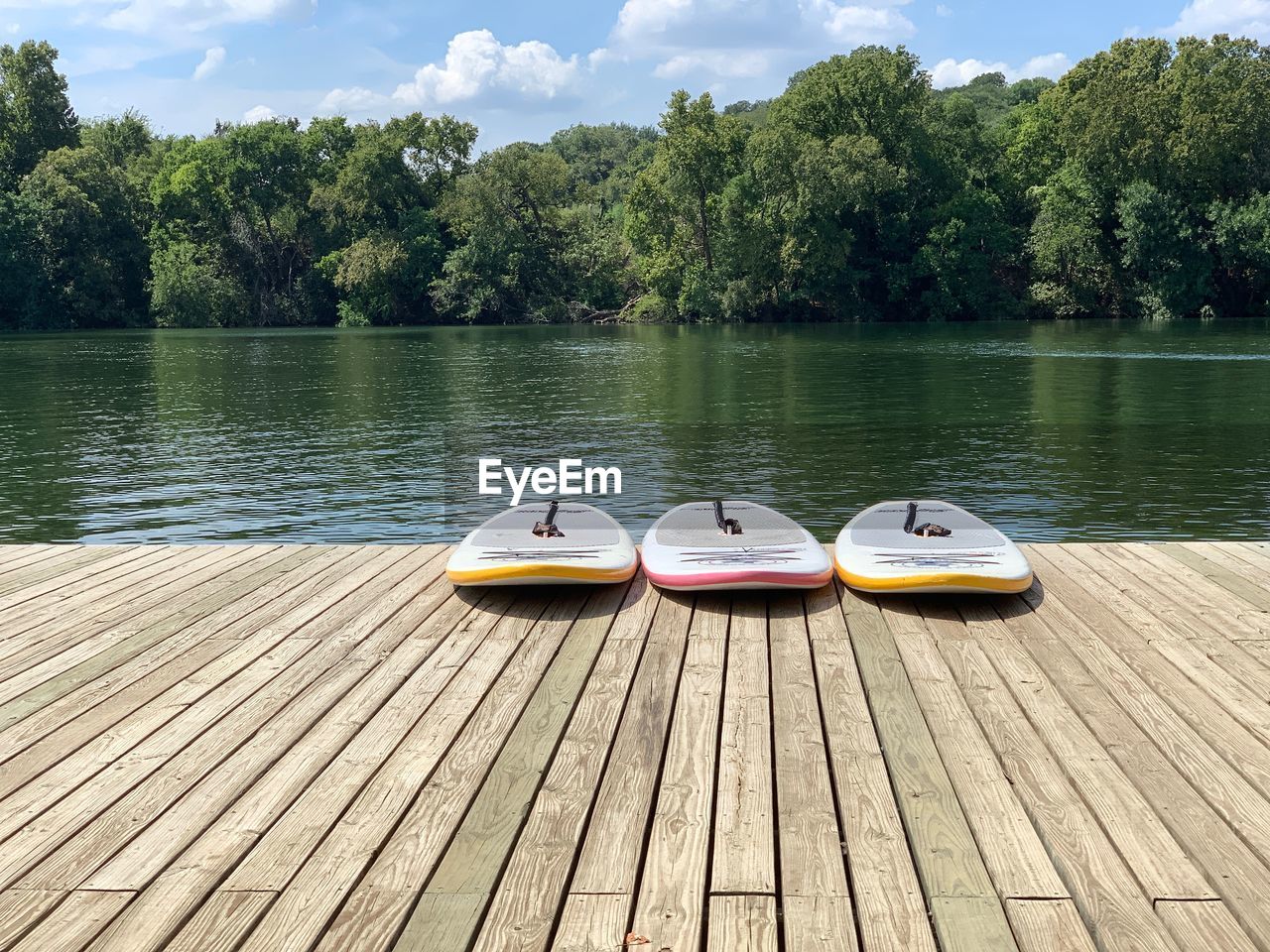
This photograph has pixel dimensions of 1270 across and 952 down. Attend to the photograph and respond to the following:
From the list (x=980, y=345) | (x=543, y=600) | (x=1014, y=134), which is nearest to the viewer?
(x=543, y=600)

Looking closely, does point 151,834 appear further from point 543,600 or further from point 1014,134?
point 1014,134

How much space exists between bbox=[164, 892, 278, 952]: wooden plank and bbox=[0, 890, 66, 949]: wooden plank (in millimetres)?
345

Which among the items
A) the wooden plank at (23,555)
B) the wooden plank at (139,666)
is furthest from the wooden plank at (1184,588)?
the wooden plank at (23,555)

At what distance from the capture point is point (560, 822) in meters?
3.06

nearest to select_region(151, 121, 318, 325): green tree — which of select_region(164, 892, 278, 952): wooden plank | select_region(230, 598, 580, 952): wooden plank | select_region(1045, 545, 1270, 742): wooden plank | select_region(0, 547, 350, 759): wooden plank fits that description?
select_region(0, 547, 350, 759): wooden plank

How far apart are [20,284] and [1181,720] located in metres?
72.3

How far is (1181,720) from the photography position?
3.81 m

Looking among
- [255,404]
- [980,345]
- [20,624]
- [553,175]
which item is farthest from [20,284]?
[20,624]

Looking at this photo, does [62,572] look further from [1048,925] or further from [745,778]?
[1048,925]

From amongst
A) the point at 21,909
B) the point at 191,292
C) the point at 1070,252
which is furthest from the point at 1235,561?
the point at 191,292

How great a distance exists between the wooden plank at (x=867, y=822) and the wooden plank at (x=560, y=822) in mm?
578

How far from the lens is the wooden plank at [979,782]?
2.74 m

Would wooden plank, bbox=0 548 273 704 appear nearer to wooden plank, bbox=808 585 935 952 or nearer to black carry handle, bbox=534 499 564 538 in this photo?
black carry handle, bbox=534 499 564 538

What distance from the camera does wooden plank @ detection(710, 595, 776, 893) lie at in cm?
278
